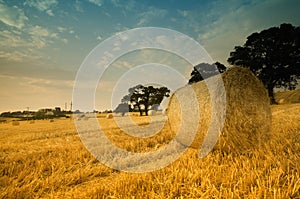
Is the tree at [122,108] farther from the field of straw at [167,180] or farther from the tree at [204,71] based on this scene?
the field of straw at [167,180]

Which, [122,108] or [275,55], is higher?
[275,55]

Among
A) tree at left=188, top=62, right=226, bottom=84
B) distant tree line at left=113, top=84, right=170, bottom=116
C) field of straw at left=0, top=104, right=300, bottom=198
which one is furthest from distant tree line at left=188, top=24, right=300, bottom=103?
field of straw at left=0, top=104, right=300, bottom=198

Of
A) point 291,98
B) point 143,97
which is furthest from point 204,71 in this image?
point 291,98

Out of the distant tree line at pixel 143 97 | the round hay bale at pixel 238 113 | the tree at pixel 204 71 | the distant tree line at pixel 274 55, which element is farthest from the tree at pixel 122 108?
the round hay bale at pixel 238 113

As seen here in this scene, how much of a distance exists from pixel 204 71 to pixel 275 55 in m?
16.3

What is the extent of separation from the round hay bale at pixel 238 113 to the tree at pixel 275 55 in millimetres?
23201

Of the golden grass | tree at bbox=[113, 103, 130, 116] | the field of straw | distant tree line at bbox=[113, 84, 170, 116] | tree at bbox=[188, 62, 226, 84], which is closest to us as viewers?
the field of straw

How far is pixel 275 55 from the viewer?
26625 millimetres

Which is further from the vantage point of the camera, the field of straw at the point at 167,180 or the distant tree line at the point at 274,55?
the distant tree line at the point at 274,55

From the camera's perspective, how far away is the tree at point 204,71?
39.1 m

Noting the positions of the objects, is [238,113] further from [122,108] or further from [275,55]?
[122,108]

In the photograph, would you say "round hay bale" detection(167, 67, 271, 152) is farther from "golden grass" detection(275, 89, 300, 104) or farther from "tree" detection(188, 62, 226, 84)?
"tree" detection(188, 62, 226, 84)

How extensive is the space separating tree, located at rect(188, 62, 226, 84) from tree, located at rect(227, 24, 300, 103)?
10.0 meters

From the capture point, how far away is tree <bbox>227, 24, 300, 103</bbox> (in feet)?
86.2
